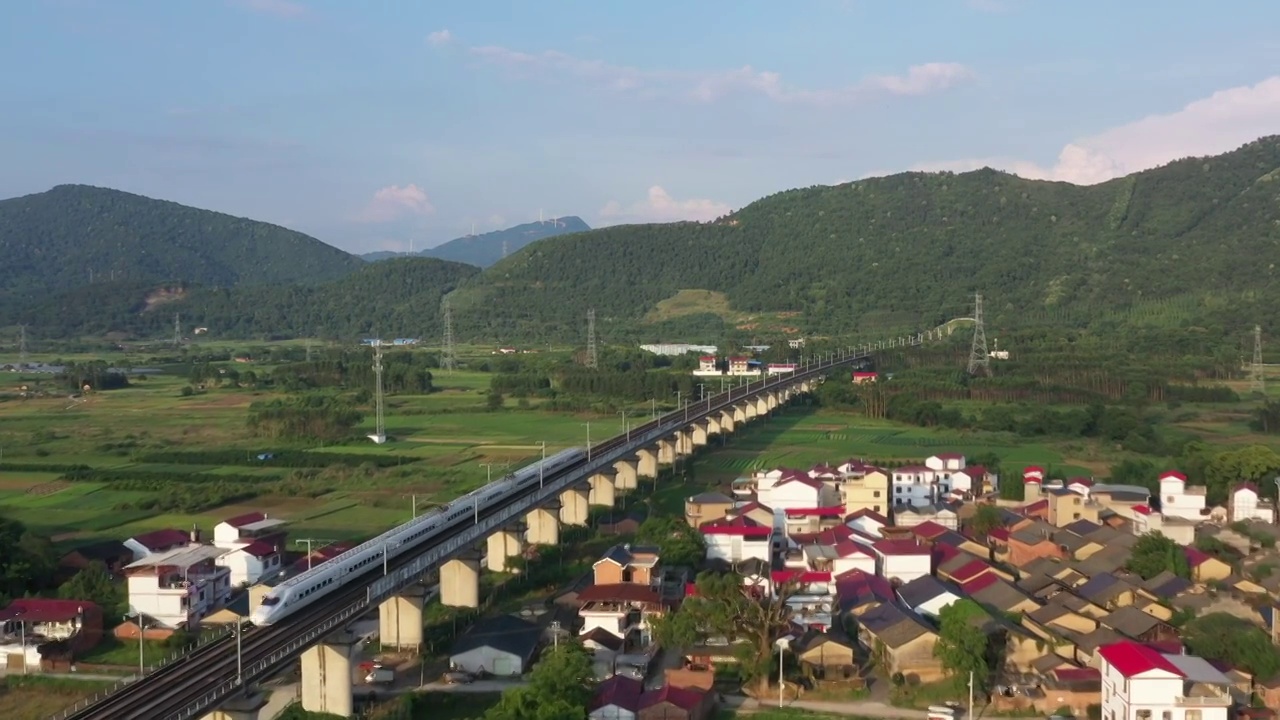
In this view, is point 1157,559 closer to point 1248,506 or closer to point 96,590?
point 1248,506

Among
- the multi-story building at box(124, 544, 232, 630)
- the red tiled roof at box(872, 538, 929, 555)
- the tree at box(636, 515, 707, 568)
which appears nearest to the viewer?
the multi-story building at box(124, 544, 232, 630)

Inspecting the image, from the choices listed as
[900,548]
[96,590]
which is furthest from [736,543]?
[96,590]

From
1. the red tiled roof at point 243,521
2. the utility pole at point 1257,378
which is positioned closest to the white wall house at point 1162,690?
the red tiled roof at point 243,521

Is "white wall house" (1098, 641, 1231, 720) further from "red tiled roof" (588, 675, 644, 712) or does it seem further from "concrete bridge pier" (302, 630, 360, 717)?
"concrete bridge pier" (302, 630, 360, 717)

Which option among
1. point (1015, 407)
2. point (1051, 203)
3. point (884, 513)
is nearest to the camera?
point (884, 513)

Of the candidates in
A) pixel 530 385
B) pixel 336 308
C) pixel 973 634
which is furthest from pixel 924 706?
pixel 336 308

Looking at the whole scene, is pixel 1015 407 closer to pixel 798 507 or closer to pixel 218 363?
pixel 798 507

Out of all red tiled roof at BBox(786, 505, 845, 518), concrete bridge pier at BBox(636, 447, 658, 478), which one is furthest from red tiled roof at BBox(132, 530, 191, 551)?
concrete bridge pier at BBox(636, 447, 658, 478)
